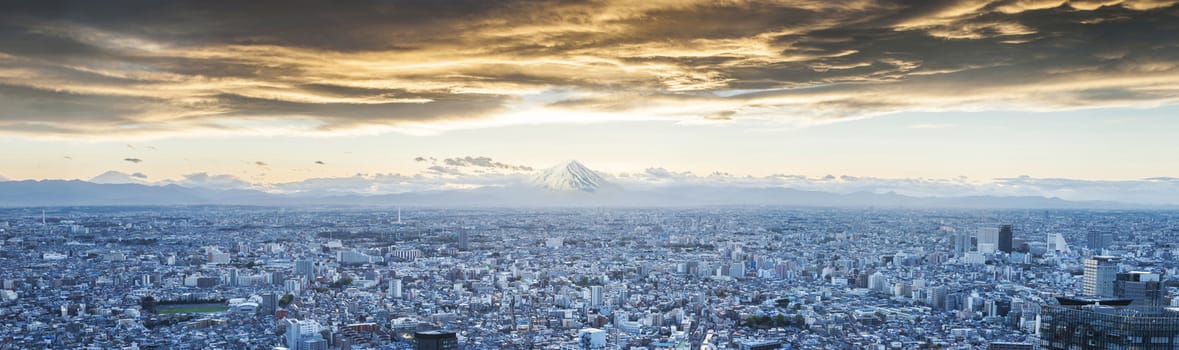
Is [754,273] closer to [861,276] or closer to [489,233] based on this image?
[861,276]

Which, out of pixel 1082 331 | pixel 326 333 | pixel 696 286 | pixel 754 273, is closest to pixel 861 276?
pixel 754 273

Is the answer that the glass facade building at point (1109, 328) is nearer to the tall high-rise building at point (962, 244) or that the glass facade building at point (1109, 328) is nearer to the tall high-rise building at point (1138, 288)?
the tall high-rise building at point (1138, 288)

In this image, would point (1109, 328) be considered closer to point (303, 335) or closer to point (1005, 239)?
point (303, 335)

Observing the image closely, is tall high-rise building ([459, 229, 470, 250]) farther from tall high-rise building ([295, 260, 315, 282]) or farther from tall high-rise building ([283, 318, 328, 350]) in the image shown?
tall high-rise building ([283, 318, 328, 350])

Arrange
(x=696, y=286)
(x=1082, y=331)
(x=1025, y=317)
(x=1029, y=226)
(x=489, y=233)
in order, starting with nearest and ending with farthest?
(x=1082, y=331)
(x=1025, y=317)
(x=696, y=286)
(x=489, y=233)
(x=1029, y=226)

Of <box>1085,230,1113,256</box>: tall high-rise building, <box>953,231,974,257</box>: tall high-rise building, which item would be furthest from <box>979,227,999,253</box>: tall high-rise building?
<box>1085,230,1113,256</box>: tall high-rise building

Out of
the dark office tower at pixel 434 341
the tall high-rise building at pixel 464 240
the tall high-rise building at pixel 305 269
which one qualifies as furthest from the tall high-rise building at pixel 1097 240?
the dark office tower at pixel 434 341

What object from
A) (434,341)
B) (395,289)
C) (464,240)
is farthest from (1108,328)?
(464,240)
